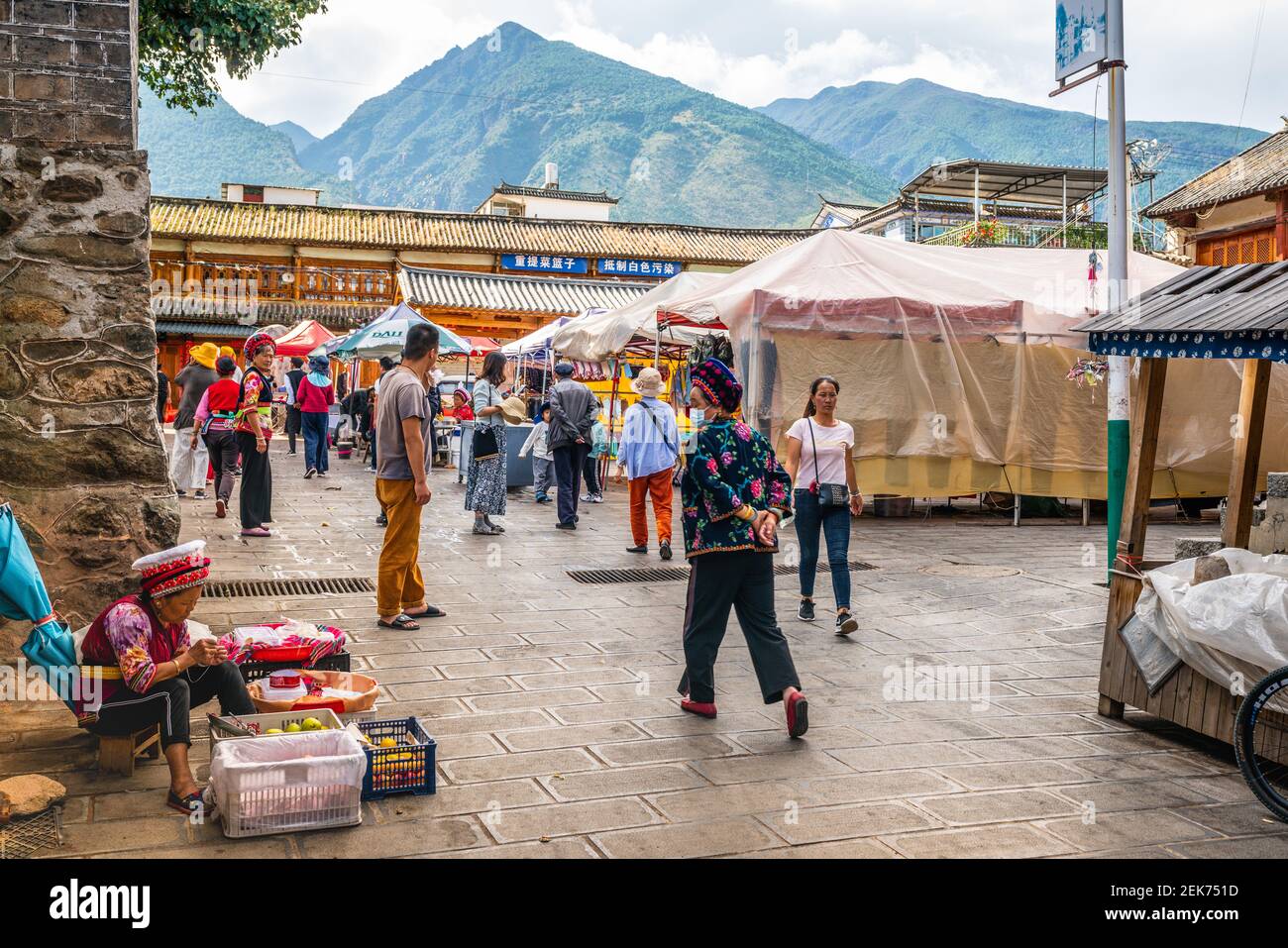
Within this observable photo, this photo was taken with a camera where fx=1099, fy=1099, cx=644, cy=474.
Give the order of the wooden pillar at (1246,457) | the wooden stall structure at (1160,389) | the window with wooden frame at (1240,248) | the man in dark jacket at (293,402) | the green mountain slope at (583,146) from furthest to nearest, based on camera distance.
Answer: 1. the green mountain slope at (583,146)
2. the window with wooden frame at (1240,248)
3. the man in dark jacket at (293,402)
4. the wooden pillar at (1246,457)
5. the wooden stall structure at (1160,389)

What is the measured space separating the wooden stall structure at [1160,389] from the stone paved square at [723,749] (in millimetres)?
238

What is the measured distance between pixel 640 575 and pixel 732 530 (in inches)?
161

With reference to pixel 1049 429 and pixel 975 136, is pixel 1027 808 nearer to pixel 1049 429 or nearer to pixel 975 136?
pixel 1049 429

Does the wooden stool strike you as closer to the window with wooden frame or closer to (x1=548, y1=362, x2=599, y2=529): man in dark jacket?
(x1=548, y1=362, x2=599, y2=529): man in dark jacket

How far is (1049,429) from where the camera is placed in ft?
42.0

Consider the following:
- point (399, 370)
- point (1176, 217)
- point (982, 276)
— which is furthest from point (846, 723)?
point (1176, 217)

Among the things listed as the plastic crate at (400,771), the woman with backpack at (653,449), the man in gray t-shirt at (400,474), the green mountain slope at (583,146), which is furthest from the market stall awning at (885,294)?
the green mountain slope at (583,146)

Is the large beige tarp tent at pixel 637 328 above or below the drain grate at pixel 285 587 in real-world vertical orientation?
above

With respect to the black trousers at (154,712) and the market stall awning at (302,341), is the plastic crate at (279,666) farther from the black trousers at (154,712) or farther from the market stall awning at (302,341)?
the market stall awning at (302,341)

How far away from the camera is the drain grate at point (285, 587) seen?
7391mm

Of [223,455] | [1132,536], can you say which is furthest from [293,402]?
[1132,536]

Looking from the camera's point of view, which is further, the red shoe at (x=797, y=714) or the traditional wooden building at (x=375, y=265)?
the traditional wooden building at (x=375, y=265)

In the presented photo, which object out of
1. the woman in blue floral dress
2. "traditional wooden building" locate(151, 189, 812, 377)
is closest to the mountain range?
"traditional wooden building" locate(151, 189, 812, 377)
